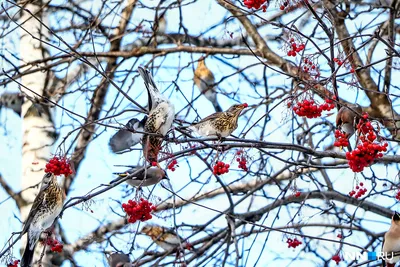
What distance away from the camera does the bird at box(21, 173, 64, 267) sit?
488cm

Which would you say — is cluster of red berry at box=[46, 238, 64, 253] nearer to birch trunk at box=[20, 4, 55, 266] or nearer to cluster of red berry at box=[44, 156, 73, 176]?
cluster of red berry at box=[44, 156, 73, 176]

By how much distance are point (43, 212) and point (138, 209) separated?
4.84 ft

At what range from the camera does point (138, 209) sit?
3.79 m

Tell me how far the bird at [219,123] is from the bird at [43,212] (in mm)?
1024

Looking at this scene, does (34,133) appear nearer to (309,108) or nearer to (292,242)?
(292,242)

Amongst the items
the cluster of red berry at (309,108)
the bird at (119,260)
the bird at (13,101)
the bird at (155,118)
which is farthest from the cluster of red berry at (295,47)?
the bird at (13,101)

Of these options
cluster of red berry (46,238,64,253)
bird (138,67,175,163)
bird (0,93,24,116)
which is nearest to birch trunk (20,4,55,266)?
bird (0,93,24,116)

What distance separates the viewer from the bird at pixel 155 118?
4227 mm

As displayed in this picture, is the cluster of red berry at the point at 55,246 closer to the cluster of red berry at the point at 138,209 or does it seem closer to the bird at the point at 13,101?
the cluster of red berry at the point at 138,209

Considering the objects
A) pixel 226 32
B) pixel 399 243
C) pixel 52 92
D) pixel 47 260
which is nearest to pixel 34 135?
pixel 52 92

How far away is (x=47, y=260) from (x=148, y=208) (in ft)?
9.32

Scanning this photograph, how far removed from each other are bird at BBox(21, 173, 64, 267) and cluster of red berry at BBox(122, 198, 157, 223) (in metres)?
1.22

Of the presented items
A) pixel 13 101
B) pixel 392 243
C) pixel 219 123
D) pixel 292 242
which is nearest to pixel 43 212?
pixel 219 123

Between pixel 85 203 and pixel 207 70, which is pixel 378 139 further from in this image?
pixel 207 70
